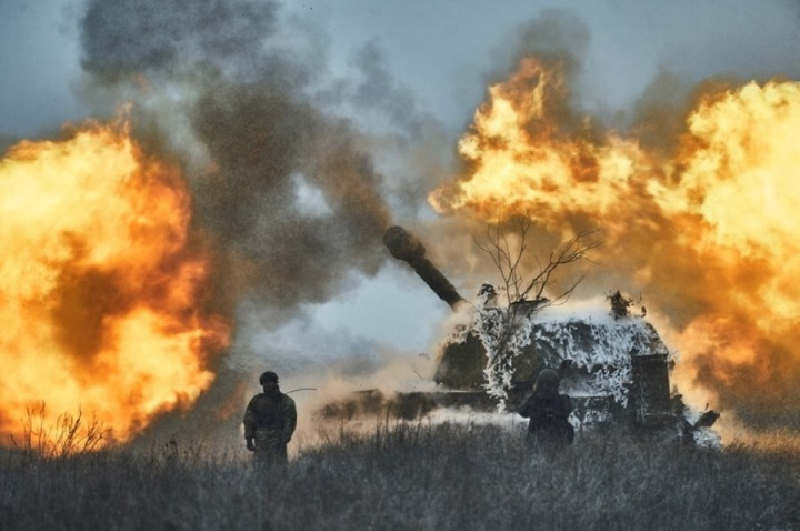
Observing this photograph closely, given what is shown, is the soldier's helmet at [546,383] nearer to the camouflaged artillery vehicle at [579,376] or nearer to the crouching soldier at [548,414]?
the crouching soldier at [548,414]

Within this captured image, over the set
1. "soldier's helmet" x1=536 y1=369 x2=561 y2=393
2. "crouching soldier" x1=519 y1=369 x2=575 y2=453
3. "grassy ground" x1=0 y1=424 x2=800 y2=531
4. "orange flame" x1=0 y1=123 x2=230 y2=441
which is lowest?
"grassy ground" x1=0 y1=424 x2=800 y2=531

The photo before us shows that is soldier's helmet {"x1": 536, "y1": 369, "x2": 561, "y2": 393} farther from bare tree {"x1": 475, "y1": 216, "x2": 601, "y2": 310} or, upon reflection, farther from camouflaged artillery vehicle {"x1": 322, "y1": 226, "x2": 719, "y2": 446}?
bare tree {"x1": 475, "y1": 216, "x2": 601, "y2": 310}

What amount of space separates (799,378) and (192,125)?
1812 cm

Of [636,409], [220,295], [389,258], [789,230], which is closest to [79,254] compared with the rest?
[220,295]

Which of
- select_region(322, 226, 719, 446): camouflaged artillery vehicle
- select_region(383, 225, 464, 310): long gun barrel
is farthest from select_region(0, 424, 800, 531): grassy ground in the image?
select_region(383, 225, 464, 310): long gun barrel

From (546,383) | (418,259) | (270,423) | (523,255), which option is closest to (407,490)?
(270,423)

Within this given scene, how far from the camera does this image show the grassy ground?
8281 mm

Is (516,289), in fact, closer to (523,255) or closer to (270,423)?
(523,255)

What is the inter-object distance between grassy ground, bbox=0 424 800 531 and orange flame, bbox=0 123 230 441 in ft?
15.0

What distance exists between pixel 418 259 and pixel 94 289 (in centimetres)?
666

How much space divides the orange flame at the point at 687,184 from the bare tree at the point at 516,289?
71cm

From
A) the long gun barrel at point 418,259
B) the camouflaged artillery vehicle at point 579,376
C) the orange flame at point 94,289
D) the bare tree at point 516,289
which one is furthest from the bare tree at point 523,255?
the orange flame at point 94,289

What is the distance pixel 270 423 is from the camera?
1187cm

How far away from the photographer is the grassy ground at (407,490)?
8.28 meters
